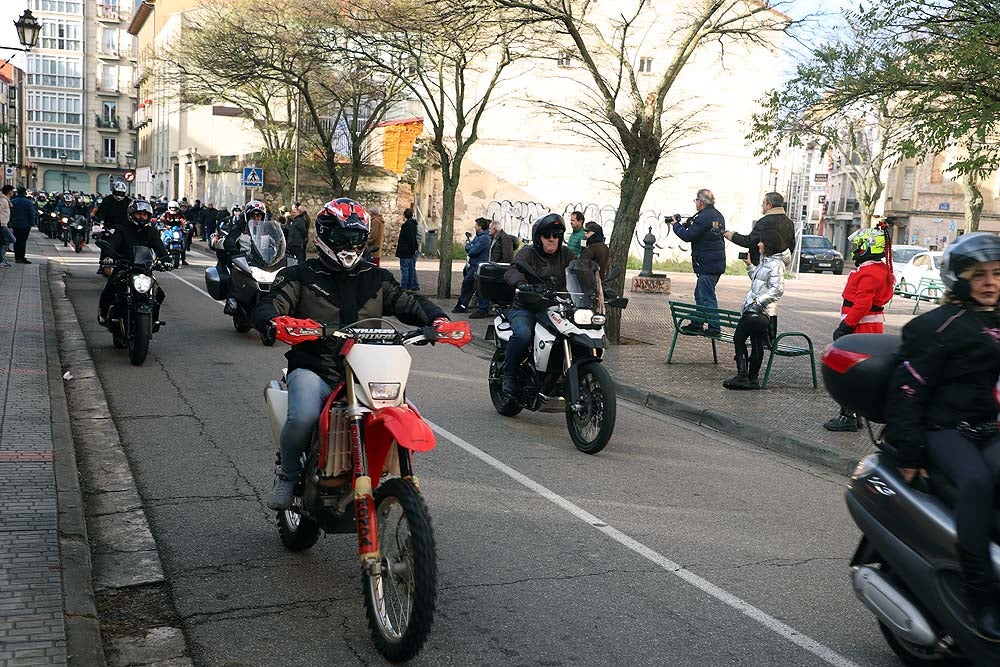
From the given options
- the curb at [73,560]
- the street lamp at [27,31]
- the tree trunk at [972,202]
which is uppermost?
the street lamp at [27,31]

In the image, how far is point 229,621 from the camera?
4.23 m

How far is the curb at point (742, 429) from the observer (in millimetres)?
7941

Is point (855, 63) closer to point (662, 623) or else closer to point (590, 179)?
point (662, 623)

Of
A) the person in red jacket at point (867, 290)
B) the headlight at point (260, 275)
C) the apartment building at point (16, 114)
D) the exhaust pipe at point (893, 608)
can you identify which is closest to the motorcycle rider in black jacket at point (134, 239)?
the headlight at point (260, 275)

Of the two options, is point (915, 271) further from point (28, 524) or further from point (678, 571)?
point (28, 524)

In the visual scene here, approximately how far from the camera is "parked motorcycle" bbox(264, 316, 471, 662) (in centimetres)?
369

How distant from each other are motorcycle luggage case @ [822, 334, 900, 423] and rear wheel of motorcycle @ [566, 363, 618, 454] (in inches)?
138

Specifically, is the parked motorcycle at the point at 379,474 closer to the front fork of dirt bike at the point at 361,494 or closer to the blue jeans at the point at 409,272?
the front fork of dirt bike at the point at 361,494

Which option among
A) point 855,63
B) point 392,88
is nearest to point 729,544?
point 855,63

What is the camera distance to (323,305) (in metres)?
4.69

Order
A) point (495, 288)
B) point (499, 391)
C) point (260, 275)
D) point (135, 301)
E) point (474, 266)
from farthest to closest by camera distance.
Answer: point (474, 266) < point (260, 275) < point (135, 301) < point (499, 391) < point (495, 288)

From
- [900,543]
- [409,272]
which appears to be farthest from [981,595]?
[409,272]

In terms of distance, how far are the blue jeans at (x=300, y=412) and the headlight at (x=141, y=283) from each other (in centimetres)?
673

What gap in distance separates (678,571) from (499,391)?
4.14 meters
